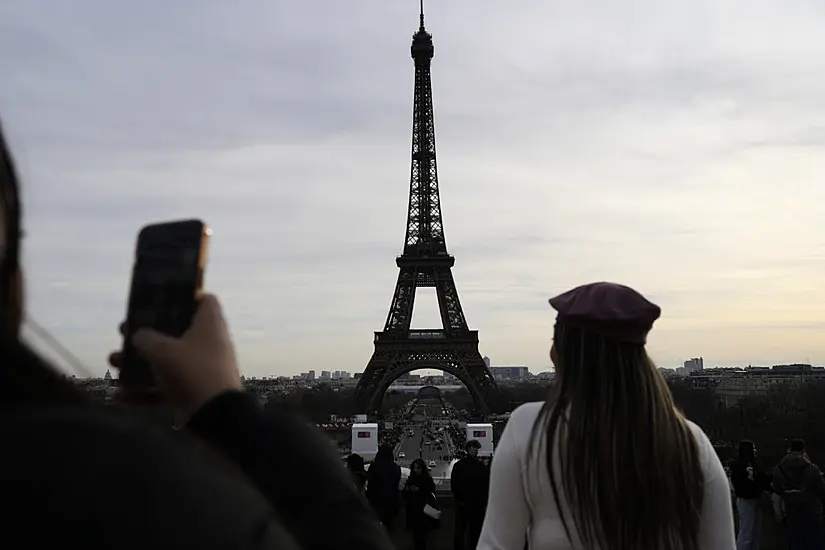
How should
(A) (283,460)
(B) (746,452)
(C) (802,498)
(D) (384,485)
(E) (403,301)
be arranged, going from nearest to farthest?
(A) (283,460) → (C) (802,498) → (B) (746,452) → (D) (384,485) → (E) (403,301)

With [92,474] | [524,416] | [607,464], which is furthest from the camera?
[524,416]

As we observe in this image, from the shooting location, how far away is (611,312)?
7.47ft

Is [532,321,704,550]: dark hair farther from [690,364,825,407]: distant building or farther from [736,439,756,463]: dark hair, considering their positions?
[690,364,825,407]: distant building

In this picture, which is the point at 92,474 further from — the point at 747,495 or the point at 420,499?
the point at 747,495

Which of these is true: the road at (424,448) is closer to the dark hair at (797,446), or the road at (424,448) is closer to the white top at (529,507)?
the dark hair at (797,446)

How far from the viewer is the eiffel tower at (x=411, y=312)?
42.4 m

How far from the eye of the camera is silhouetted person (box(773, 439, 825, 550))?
720 cm

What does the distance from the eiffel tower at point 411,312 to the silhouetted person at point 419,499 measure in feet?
111

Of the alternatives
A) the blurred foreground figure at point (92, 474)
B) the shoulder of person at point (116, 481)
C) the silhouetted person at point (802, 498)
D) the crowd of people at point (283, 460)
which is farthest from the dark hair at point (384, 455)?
the shoulder of person at point (116, 481)

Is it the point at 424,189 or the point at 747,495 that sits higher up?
the point at 424,189

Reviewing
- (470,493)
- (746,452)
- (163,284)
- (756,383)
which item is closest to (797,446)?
(746,452)

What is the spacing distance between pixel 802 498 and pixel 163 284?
7.31 metres

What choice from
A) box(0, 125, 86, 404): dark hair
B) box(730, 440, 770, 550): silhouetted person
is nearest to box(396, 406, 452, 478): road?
box(730, 440, 770, 550): silhouetted person

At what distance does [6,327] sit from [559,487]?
1642 millimetres
